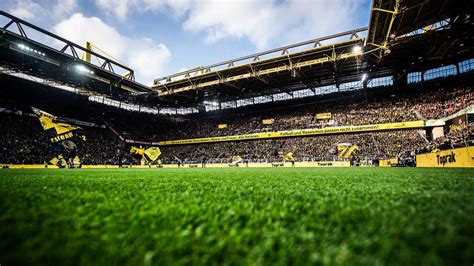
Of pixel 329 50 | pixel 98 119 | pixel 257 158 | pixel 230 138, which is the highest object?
pixel 329 50

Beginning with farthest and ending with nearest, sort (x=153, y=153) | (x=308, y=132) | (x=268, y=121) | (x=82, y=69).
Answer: (x=153, y=153) < (x=268, y=121) < (x=308, y=132) < (x=82, y=69)

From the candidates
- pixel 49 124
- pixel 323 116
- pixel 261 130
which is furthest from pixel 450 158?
pixel 49 124

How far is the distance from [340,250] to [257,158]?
91.2ft

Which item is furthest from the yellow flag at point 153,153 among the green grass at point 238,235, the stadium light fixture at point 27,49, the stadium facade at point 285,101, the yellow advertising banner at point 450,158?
the green grass at point 238,235

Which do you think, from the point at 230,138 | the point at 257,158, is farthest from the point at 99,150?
the point at 257,158

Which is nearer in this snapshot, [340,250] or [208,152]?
[340,250]

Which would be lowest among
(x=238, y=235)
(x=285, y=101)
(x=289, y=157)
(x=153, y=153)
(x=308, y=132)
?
(x=289, y=157)

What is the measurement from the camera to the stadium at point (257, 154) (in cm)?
94

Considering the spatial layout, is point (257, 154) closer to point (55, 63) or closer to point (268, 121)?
point (268, 121)

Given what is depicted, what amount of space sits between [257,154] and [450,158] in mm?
20001

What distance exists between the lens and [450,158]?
35.6 ft

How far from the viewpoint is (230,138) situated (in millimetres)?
33031

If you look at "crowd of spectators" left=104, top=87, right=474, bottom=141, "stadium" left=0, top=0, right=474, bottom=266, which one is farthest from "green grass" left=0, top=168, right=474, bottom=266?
"crowd of spectators" left=104, top=87, right=474, bottom=141

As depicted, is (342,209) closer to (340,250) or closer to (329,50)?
(340,250)
